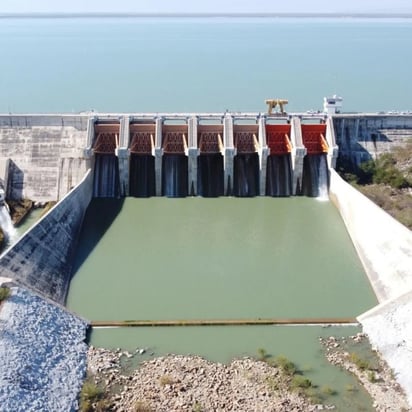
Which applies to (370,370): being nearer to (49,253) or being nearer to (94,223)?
(49,253)

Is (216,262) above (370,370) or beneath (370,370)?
above

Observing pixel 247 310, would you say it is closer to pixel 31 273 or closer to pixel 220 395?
pixel 220 395

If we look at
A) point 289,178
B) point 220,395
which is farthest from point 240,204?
point 220,395

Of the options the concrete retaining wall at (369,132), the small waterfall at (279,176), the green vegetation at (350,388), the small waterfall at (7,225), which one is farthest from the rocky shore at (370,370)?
the small waterfall at (7,225)

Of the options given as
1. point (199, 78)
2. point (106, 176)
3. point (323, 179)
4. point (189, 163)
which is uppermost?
point (199, 78)

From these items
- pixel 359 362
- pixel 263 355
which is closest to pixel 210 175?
pixel 263 355

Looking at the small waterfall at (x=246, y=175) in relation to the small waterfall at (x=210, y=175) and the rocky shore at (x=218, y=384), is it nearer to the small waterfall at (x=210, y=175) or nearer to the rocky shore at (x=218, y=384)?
the small waterfall at (x=210, y=175)
